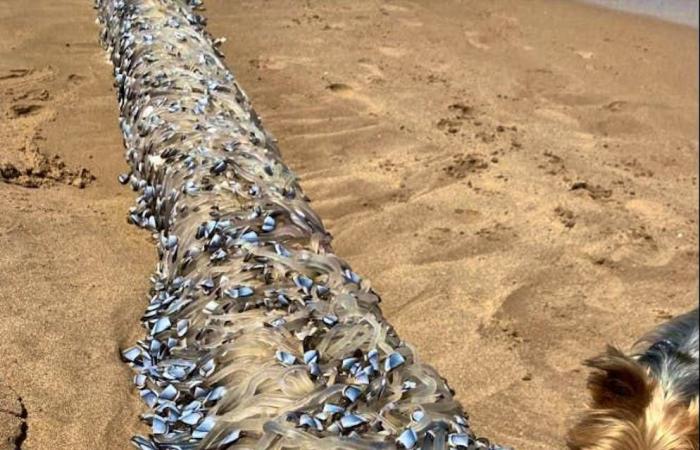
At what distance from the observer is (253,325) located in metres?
2.74

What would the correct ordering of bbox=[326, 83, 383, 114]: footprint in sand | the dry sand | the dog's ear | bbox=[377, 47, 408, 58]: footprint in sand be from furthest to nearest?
bbox=[377, 47, 408, 58]: footprint in sand < bbox=[326, 83, 383, 114]: footprint in sand < the dry sand < the dog's ear

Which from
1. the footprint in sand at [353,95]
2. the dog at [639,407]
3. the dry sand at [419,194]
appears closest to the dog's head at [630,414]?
the dog at [639,407]

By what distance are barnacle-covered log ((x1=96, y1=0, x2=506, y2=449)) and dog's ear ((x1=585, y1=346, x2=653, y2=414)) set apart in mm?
459

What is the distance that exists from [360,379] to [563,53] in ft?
22.3

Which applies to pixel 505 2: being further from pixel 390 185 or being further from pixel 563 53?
pixel 390 185

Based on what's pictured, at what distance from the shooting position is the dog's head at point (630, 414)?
6.68ft

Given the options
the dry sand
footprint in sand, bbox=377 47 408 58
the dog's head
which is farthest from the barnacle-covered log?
footprint in sand, bbox=377 47 408 58

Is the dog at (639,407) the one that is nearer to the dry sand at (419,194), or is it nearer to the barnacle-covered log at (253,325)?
the barnacle-covered log at (253,325)

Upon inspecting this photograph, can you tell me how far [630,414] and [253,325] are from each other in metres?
1.17

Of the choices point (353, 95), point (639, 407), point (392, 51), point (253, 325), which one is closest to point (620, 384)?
point (639, 407)

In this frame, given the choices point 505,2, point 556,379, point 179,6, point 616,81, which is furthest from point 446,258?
point 505,2

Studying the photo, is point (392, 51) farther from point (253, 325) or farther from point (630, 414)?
point (630, 414)

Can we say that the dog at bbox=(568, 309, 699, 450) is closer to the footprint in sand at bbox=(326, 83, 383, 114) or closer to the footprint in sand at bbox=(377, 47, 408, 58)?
the footprint in sand at bbox=(326, 83, 383, 114)

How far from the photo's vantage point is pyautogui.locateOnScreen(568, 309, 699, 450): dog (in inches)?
80.4
